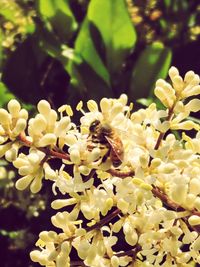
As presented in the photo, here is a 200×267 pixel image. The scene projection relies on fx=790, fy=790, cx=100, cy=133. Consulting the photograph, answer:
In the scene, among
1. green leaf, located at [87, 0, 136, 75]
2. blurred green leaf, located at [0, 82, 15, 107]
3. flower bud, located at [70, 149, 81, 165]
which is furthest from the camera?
green leaf, located at [87, 0, 136, 75]

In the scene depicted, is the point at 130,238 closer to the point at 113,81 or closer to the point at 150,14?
the point at 113,81

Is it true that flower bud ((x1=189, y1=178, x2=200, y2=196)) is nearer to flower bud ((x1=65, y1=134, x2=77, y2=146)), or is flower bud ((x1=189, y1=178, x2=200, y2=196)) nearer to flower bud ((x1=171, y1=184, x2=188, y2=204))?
flower bud ((x1=171, y1=184, x2=188, y2=204))

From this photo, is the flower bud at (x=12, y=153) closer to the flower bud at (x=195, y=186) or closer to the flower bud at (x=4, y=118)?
the flower bud at (x=4, y=118)

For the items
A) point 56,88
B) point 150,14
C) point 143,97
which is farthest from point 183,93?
point 150,14

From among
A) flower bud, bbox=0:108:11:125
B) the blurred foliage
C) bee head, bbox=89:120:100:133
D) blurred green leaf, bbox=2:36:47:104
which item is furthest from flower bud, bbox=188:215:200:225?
blurred green leaf, bbox=2:36:47:104

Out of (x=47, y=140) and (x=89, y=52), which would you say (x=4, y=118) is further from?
(x=89, y=52)

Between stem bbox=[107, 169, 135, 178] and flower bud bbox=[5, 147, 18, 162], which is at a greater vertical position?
flower bud bbox=[5, 147, 18, 162]

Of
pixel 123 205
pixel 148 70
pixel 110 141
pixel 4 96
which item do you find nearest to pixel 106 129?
pixel 110 141
